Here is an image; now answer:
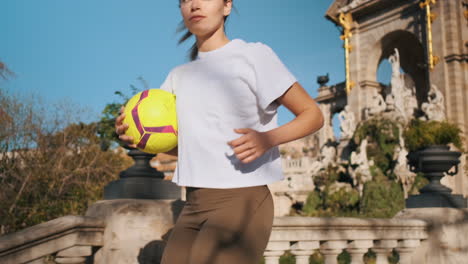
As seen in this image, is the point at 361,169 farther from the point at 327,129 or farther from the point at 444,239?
the point at 444,239

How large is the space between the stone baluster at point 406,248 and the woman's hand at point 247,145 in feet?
11.8

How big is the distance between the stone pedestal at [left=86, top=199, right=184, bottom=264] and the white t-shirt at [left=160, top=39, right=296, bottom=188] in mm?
1381

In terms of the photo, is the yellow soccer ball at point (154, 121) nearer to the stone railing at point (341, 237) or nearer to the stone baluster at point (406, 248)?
the stone railing at point (341, 237)

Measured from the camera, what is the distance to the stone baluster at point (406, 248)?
4777 millimetres

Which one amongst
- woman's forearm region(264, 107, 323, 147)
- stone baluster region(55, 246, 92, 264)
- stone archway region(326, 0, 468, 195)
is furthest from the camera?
stone archway region(326, 0, 468, 195)

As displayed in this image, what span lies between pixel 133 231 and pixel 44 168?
15208mm

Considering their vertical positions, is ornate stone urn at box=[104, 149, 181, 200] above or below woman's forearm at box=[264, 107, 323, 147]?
below

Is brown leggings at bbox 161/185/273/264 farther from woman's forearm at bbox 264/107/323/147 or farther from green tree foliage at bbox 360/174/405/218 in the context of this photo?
green tree foliage at bbox 360/174/405/218

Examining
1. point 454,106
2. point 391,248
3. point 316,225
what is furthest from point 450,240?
point 454,106

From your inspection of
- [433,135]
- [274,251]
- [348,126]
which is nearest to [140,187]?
[274,251]

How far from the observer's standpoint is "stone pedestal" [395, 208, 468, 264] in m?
4.96

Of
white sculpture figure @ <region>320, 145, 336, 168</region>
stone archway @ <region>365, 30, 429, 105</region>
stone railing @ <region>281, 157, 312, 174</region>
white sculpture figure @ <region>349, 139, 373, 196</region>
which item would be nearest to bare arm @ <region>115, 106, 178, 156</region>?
white sculpture figure @ <region>349, 139, 373, 196</region>

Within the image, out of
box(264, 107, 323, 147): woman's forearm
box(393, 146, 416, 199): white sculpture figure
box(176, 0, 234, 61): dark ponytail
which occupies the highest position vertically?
box(393, 146, 416, 199): white sculpture figure

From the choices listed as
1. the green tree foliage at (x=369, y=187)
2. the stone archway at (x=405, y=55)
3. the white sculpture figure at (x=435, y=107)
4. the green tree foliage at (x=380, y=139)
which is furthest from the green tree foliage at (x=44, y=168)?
the stone archway at (x=405, y=55)
